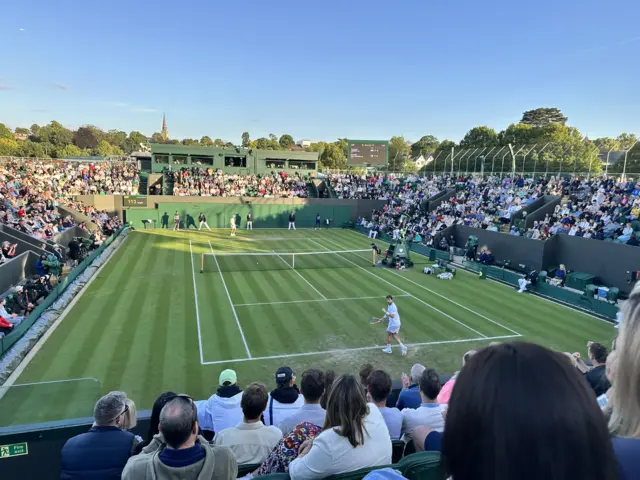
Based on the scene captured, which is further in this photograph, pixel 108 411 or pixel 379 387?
pixel 379 387

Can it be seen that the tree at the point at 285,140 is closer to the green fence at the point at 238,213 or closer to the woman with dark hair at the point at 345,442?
the green fence at the point at 238,213

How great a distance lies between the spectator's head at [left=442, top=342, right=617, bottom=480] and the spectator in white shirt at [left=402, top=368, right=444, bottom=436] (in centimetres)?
389

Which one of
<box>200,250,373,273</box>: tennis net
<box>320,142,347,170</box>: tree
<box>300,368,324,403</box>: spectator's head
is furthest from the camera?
<box>320,142,347,170</box>: tree

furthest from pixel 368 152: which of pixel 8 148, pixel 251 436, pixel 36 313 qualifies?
pixel 8 148

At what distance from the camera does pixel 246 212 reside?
42.9 m

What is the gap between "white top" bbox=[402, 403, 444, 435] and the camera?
509 cm

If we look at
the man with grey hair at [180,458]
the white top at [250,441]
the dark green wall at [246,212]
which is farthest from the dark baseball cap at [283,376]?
the dark green wall at [246,212]

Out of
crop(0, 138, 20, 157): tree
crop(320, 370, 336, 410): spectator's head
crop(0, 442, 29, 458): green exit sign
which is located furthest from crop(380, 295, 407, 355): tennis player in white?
crop(0, 138, 20, 157): tree

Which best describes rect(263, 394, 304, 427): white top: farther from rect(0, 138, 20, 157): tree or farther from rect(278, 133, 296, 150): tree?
rect(278, 133, 296, 150): tree

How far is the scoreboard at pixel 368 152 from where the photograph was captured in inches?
1868

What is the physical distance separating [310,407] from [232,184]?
4417 centimetres

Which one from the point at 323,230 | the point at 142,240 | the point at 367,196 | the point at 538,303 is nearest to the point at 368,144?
the point at 367,196

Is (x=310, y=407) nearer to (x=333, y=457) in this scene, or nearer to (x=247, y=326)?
(x=333, y=457)

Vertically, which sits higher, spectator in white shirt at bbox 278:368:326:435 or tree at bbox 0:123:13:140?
tree at bbox 0:123:13:140
